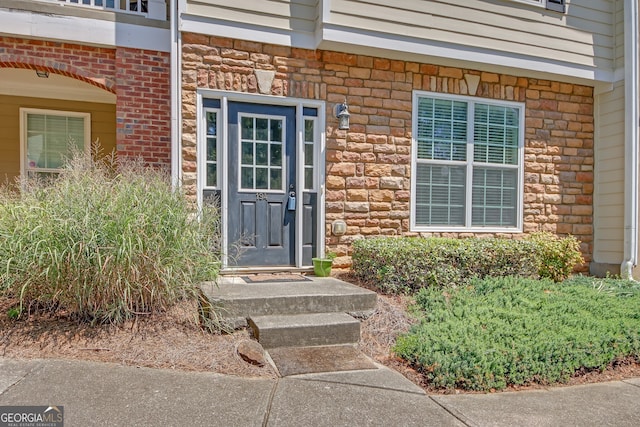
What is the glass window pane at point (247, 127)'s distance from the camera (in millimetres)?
5750

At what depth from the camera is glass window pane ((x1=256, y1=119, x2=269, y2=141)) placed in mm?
5812

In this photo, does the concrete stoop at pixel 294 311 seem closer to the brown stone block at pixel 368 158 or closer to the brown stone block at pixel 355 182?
the brown stone block at pixel 355 182

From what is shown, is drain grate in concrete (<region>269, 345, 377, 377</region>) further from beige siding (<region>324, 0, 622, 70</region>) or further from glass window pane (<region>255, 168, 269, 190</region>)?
beige siding (<region>324, 0, 622, 70</region>)

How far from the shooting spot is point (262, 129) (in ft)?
19.1

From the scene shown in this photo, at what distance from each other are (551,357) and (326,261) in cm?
287

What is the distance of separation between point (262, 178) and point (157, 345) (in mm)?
2755

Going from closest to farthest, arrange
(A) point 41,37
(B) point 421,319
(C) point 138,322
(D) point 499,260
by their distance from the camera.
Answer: (C) point 138,322 < (B) point 421,319 < (A) point 41,37 < (D) point 499,260

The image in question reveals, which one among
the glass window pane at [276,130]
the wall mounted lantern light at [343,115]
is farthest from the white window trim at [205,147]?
the wall mounted lantern light at [343,115]

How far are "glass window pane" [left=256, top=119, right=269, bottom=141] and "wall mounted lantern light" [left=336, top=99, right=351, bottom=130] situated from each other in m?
0.95

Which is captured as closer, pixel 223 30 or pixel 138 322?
pixel 138 322

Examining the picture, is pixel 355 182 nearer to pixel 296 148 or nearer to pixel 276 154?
pixel 296 148

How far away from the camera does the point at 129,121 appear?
570 centimetres

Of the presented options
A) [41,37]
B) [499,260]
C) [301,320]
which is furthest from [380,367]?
[41,37]

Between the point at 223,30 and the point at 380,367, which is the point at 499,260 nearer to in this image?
the point at 380,367
